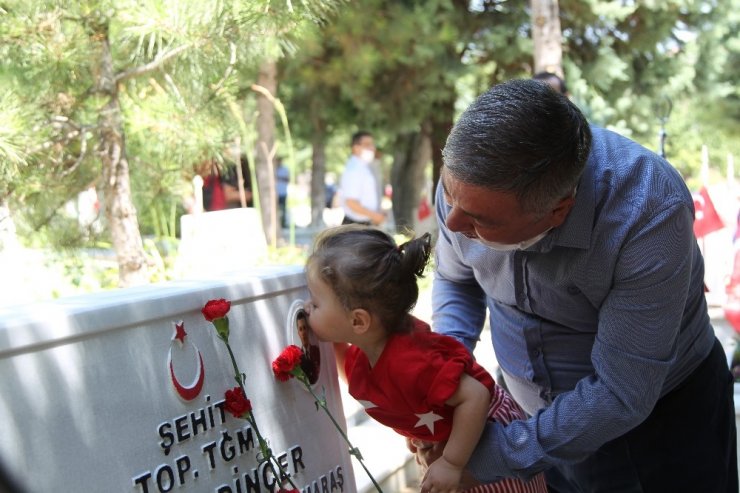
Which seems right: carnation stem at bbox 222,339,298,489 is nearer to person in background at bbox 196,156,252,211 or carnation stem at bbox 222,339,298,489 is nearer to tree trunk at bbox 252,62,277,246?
person in background at bbox 196,156,252,211

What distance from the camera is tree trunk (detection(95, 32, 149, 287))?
398cm

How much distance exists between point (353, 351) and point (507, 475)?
18.0 inches

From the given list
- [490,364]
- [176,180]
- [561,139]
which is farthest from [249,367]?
[490,364]

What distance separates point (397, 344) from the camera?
6.48 ft

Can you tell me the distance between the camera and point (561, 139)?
159 cm

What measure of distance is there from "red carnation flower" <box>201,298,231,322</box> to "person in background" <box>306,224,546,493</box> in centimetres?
28

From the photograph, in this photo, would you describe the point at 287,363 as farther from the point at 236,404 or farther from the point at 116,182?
the point at 116,182

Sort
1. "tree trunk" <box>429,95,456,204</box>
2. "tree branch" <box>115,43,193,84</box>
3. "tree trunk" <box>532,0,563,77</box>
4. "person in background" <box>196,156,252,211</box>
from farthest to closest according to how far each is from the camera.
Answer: "tree trunk" <box>429,95,456,204</box> < "person in background" <box>196,156,252,211</box> < "tree trunk" <box>532,0,563,77</box> < "tree branch" <box>115,43,193,84</box>

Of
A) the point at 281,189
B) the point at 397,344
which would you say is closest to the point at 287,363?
the point at 397,344

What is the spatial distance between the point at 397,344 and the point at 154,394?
0.56 m

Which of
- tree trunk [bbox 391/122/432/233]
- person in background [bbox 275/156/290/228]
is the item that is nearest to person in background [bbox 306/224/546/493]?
tree trunk [bbox 391/122/432/233]

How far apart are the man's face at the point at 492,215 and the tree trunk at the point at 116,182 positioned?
262cm

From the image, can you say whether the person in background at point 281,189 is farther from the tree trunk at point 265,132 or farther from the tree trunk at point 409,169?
the tree trunk at point 265,132

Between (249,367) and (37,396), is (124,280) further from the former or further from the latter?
(37,396)
